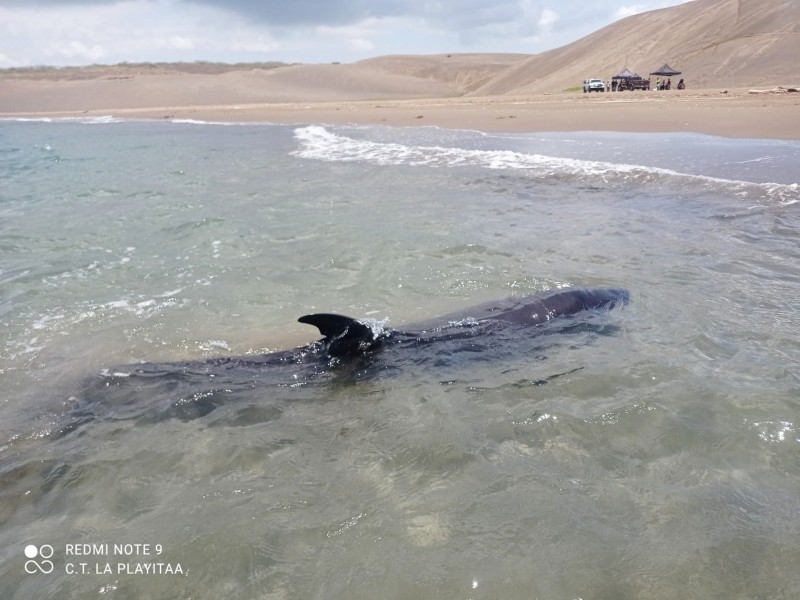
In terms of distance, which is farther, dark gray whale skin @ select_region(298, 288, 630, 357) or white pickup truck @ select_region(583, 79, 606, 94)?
white pickup truck @ select_region(583, 79, 606, 94)

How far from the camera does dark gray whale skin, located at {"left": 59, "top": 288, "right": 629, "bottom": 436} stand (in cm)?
450

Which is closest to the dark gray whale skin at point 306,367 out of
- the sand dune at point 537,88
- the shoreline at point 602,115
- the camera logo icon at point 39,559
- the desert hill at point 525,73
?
the camera logo icon at point 39,559

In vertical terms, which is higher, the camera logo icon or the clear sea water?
the clear sea water

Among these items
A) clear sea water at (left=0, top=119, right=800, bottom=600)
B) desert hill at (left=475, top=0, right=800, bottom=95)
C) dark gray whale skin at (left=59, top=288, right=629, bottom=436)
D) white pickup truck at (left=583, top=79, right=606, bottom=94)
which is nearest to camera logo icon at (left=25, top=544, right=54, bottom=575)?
clear sea water at (left=0, top=119, right=800, bottom=600)

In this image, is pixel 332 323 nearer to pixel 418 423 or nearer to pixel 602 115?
pixel 418 423

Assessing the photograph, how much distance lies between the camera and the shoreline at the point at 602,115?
18250 millimetres

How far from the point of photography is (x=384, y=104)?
42.4 m

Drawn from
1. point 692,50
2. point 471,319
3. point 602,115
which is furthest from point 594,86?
point 471,319

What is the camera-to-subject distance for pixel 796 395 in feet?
13.5

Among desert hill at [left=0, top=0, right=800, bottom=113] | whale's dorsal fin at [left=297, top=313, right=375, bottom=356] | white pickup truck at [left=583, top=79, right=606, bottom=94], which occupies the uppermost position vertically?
desert hill at [left=0, top=0, right=800, bottom=113]

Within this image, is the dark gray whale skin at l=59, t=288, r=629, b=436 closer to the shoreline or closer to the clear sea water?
the clear sea water

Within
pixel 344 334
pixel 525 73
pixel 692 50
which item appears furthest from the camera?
pixel 525 73

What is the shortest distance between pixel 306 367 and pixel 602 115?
22331 millimetres

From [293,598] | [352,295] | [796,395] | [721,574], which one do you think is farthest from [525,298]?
[293,598]
